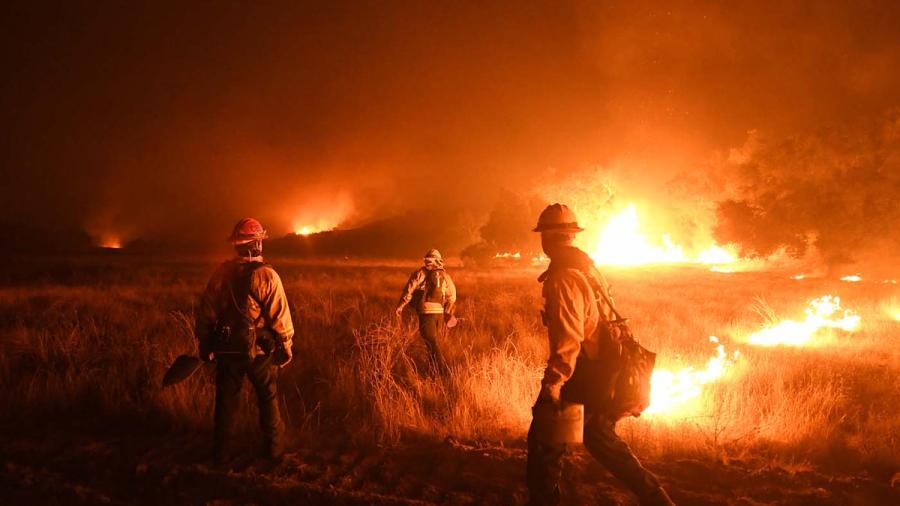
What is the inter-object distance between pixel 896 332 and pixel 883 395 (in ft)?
18.1

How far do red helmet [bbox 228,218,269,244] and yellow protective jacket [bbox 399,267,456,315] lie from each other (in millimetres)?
3552

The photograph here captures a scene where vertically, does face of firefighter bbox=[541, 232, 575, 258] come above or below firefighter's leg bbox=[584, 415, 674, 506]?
above

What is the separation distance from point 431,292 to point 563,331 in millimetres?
4956

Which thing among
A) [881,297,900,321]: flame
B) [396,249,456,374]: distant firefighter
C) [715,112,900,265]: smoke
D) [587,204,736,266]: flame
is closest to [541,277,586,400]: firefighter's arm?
[396,249,456,374]: distant firefighter

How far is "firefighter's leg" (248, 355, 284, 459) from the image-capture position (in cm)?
442

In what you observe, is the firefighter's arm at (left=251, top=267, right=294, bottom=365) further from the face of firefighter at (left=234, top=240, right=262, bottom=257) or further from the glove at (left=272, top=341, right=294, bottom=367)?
the face of firefighter at (left=234, top=240, right=262, bottom=257)

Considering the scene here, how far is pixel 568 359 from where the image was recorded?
10.3 ft

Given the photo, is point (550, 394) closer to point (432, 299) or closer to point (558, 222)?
point (558, 222)

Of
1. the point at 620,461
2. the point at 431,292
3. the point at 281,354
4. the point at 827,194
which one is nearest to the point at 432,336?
the point at 431,292

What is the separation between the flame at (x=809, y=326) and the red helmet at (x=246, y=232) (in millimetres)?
9608

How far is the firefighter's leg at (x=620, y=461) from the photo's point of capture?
3.27 metres

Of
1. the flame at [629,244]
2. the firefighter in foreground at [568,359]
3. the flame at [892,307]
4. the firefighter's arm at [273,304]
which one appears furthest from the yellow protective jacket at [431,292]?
the flame at [629,244]

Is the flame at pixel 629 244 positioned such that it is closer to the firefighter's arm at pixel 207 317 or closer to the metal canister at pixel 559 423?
the firefighter's arm at pixel 207 317

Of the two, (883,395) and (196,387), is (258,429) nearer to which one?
(196,387)
